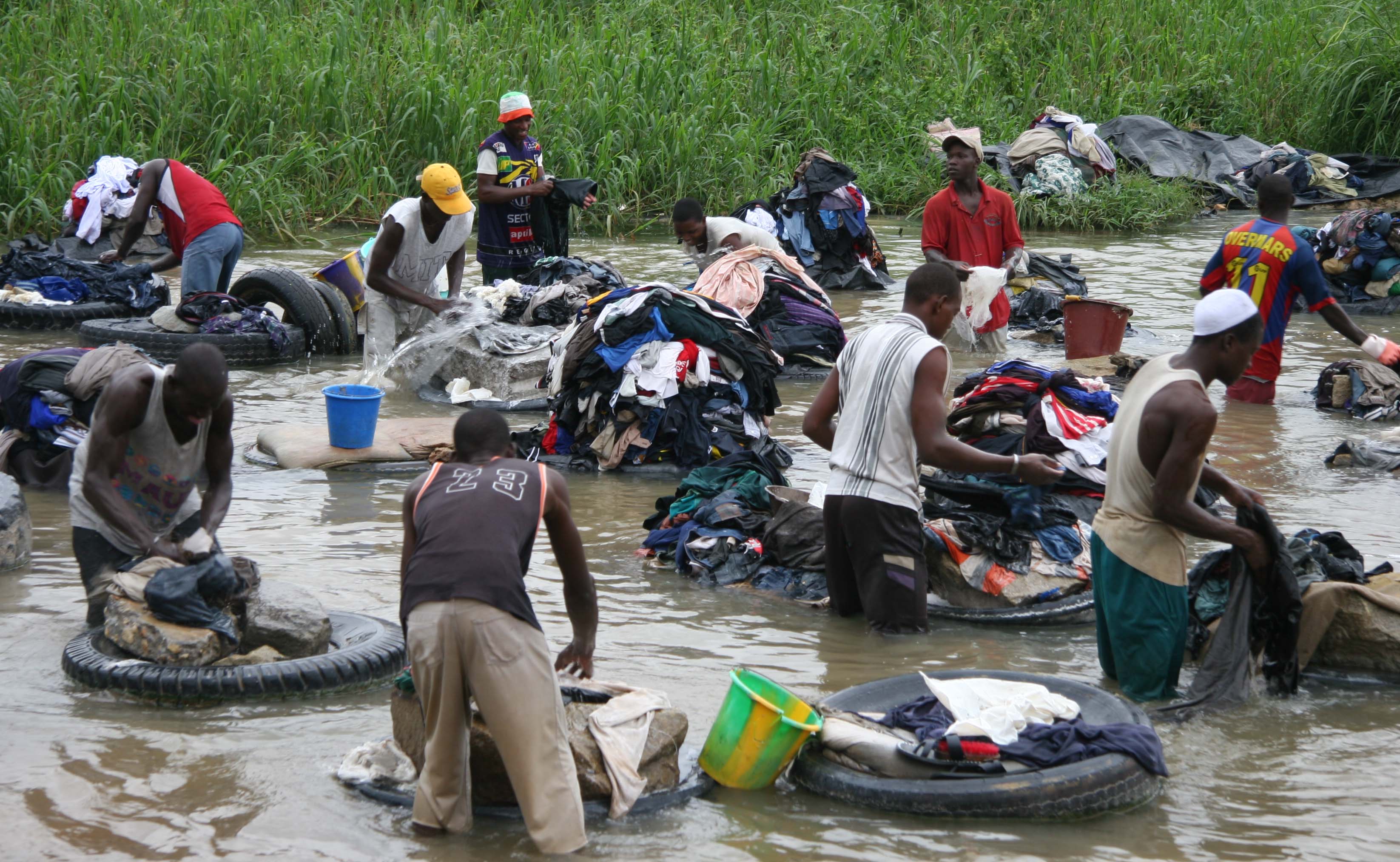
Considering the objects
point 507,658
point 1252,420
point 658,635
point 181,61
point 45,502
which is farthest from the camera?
point 181,61

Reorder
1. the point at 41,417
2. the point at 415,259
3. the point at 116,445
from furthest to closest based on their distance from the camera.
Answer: the point at 415,259
the point at 41,417
the point at 116,445

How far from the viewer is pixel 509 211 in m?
11.5

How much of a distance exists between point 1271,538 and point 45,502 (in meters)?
6.07

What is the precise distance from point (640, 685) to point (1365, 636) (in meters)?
2.77

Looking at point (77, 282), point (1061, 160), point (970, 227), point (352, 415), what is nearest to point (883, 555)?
point (352, 415)

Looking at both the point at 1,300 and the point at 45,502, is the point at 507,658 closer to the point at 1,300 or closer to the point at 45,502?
the point at 45,502

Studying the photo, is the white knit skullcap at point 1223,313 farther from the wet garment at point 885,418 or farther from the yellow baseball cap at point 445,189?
the yellow baseball cap at point 445,189

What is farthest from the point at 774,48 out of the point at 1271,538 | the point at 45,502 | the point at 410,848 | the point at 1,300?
the point at 410,848

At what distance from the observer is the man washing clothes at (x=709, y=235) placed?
10.8 meters

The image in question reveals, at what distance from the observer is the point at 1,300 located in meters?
12.1

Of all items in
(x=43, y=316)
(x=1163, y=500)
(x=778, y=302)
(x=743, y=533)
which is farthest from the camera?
(x=43, y=316)

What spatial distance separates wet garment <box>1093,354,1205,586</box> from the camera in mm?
4988

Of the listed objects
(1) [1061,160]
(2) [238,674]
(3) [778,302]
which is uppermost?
(1) [1061,160]

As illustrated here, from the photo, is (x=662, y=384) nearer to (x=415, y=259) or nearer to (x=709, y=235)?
(x=415, y=259)
